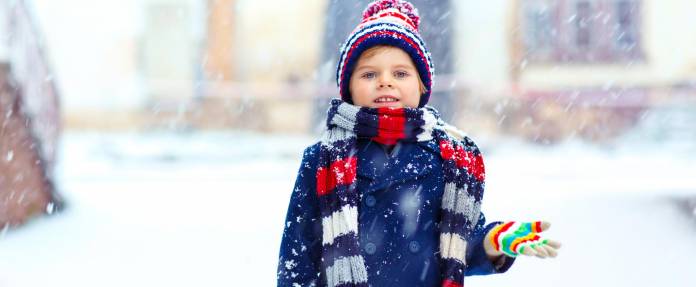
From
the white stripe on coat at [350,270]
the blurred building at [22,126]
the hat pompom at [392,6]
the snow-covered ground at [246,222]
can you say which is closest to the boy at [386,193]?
the white stripe on coat at [350,270]

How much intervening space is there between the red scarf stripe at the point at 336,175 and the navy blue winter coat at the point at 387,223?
3cm

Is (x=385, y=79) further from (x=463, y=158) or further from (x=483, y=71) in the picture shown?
(x=483, y=71)

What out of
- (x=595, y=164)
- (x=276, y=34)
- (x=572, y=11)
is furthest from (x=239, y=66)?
(x=595, y=164)

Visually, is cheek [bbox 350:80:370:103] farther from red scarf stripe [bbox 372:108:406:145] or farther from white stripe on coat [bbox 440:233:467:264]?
white stripe on coat [bbox 440:233:467:264]

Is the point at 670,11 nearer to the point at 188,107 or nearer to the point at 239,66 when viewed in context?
the point at 239,66

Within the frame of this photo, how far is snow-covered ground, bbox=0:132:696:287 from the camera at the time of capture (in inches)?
176

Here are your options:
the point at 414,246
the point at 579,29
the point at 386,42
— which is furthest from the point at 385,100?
the point at 579,29

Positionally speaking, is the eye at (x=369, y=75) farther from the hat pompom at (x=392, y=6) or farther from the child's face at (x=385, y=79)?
the hat pompom at (x=392, y=6)

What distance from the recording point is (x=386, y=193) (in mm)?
2049

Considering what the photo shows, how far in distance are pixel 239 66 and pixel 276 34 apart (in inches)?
39.8

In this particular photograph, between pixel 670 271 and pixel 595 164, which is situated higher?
pixel 595 164

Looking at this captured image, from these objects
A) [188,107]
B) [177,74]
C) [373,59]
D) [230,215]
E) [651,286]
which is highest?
[177,74]

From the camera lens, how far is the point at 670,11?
1534cm

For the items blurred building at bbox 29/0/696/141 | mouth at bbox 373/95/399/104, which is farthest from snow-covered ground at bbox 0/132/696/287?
blurred building at bbox 29/0/696/141
